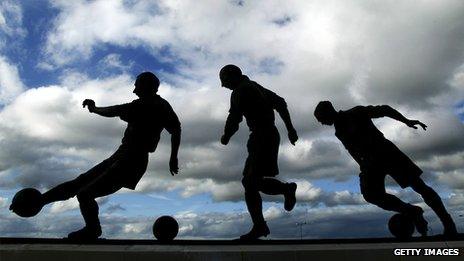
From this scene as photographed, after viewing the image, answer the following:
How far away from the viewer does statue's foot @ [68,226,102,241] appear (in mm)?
6000

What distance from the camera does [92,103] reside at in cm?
671

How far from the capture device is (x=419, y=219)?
708 centimetres

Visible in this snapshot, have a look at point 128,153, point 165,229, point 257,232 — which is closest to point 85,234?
point 165,229

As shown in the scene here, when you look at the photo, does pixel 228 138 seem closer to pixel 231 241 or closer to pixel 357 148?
pixel 231 241

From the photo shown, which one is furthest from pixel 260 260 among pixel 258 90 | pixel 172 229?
pixel 258 90

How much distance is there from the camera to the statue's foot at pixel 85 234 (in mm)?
6000

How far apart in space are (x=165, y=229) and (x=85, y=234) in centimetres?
104

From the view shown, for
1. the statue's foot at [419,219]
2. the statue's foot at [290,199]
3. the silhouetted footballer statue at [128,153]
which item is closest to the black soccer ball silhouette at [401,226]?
the statue's foot at [419,219]

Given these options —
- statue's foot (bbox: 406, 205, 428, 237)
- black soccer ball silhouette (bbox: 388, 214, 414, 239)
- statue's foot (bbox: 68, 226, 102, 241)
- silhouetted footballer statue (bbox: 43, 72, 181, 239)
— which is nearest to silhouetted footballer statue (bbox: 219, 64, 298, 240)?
silhouetted footballer statue (bbox: 43, 72, 181, 239)

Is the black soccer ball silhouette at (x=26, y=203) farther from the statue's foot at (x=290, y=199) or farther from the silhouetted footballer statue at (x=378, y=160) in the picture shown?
the silhouetted footballer statue at (x=378, y=160)

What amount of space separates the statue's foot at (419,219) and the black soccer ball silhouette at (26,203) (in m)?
5.38

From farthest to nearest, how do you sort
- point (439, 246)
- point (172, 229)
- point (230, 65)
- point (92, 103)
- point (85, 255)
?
point (230, 65) → point (92, 103) → point (172, 229) → point (439, 246) → point (85, 255)

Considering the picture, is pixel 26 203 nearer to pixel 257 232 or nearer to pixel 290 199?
pixel 257 232

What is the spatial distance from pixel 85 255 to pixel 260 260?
6.57 ft
